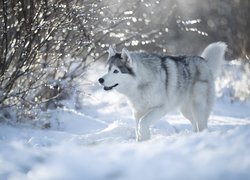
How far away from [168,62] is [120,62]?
0.60m

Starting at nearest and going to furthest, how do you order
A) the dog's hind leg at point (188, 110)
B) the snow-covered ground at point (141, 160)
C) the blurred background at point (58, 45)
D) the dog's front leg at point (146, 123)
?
the snow-covered ground at point (141, 160), the dog's front leg at point (146, 123), the blurred background at point (58, 45), the dog's hind leg at point (188, 110)

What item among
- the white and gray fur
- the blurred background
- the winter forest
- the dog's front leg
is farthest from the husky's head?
the blurred background

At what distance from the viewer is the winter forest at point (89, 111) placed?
1961 millimetres

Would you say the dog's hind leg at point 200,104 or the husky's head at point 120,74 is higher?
the husky's head at point 120,74

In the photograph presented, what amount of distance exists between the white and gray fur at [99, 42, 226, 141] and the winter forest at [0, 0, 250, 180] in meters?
0.39

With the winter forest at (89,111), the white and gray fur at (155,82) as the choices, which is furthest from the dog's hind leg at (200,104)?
the winter forest at (89,111)

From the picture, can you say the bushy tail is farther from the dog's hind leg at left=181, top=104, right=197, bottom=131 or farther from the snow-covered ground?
the snow-covered ground

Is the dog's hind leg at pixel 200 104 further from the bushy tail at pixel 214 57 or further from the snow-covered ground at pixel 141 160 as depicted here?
the snow-covered ground at pixel 141 160

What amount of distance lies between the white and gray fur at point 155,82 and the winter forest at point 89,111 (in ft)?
1.26

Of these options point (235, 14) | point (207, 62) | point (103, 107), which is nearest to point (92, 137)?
point (207, 62)

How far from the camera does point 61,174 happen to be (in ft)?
6.46

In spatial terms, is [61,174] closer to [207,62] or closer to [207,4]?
[207,62]

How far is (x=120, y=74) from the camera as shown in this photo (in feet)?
20.1

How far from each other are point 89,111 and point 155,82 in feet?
16.3
